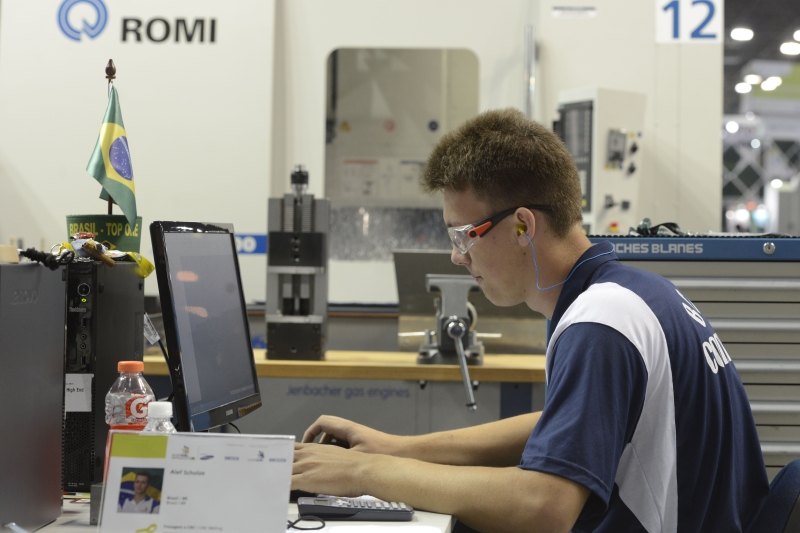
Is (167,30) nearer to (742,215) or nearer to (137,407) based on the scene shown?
(137,407)

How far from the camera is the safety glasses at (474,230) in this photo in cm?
134

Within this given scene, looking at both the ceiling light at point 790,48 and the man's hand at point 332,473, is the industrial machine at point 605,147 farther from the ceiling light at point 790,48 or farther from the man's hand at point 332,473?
the ceiling light at point 790,48

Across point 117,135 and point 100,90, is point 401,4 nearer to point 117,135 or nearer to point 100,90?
point 100,90

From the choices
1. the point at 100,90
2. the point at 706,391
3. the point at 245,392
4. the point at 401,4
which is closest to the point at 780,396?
the point at 706,391

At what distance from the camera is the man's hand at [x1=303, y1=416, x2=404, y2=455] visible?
5.08ft

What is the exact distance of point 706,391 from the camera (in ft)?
3.89

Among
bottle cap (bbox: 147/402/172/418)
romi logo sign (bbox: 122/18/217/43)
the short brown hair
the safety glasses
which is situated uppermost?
romi logo sign (bbox: 122/18/217/43)

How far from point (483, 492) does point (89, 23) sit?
12.6ft

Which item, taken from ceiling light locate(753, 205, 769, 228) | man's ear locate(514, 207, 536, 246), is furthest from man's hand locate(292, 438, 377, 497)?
ceiling light locate(753, 205, 769, 228)

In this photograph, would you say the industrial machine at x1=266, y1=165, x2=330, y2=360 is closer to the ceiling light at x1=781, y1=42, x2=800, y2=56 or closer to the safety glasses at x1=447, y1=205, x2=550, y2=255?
the safety glasses at x1=447, y1=205, x2=550, y2=255

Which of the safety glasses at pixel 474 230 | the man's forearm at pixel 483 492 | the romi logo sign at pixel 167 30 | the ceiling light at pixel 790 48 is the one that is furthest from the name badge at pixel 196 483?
the ceiling light at pixel 790 48

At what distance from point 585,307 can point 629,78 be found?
10.8ft

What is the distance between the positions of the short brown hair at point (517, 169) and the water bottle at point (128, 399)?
62cm

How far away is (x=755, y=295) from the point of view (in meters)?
2.03
